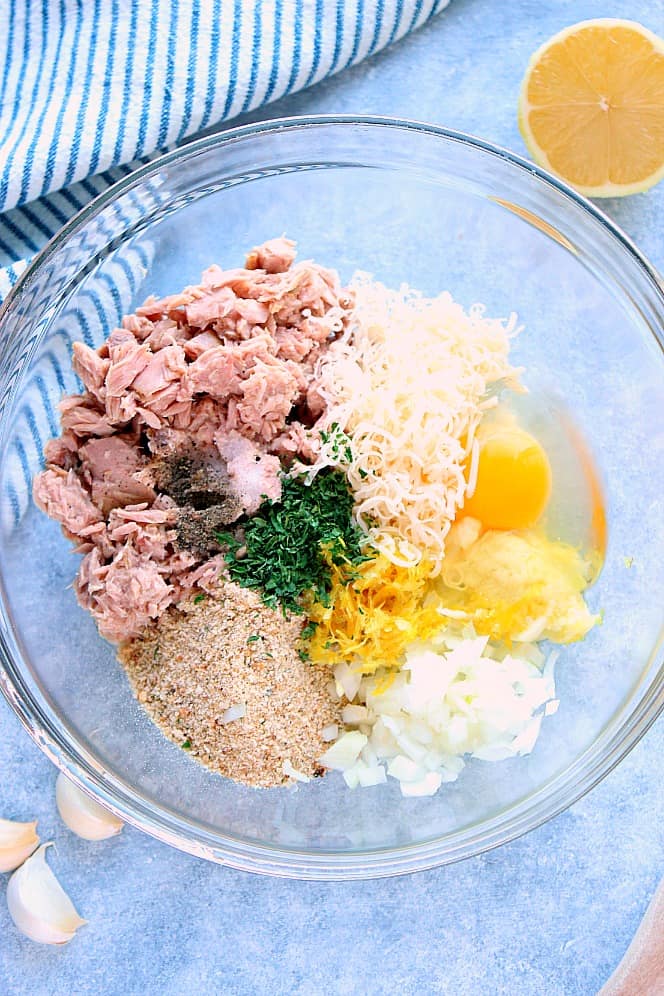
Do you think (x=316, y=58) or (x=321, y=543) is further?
(x=316, y=58)

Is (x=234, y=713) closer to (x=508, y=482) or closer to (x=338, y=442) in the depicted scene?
(x=338, y=442)

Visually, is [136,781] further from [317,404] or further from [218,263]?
[218,263]

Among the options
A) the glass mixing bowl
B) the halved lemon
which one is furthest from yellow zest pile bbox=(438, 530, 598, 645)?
the halved lemon

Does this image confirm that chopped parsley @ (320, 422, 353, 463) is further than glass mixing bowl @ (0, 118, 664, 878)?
No

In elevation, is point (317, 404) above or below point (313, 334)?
below

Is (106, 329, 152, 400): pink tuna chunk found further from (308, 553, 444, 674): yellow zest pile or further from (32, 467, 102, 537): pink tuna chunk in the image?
(308, 553, 444, 674): yellow zest pile

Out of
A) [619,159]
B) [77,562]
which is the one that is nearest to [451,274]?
[619,159]
